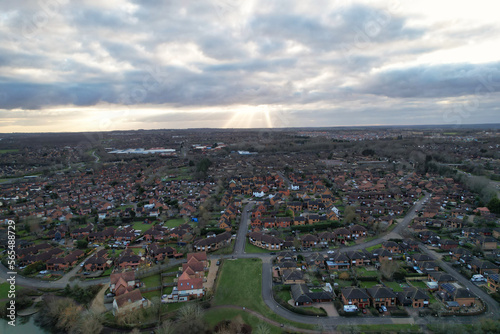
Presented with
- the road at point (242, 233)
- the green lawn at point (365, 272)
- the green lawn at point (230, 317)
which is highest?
the road at point (242, 233)

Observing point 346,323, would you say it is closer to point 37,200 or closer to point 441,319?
point 441,319

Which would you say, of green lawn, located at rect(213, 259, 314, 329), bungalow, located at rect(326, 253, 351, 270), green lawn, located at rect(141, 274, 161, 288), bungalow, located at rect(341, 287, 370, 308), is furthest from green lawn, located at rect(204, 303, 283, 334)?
bungalow, located at rect(326, 253, 351, 270)

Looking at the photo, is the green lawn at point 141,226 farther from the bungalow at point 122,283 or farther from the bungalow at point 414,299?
the bungalow at point 414,299

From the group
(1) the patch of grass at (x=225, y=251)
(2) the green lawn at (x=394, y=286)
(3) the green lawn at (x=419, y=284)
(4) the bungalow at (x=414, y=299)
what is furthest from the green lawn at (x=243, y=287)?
(3) the green lawn at (x=419, y=284)

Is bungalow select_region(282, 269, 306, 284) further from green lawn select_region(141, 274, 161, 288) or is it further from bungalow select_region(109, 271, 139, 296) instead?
→ bungalow select_region(109, 271, 139, 296)

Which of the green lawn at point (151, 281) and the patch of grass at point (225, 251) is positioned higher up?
the patch of grass at point (225, 251)
